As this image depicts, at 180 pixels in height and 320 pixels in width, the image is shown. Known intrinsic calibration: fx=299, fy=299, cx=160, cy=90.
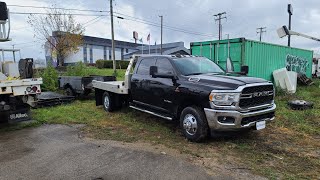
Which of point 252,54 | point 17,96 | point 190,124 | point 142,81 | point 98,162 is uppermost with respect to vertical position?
point 252,54

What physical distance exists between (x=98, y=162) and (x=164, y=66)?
10.3ft

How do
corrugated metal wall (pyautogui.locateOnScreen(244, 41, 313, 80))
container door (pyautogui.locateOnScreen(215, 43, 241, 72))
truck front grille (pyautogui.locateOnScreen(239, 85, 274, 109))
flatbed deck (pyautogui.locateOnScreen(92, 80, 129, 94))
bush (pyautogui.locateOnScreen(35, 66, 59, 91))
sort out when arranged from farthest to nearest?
bush (pyautogui.locateOnScreen(35, 66, 59, 91))
corrugated metal wall (pyautogui.locateOnScreen(244, 41, 313, 80))
container door (pyautogui.locateOnScreen(215, 43, 241, 72))
flatbed deck (pyautogui.locateOnScreen(92, 80, 129, 94))
truck front grille (pyautogui.locateOnScreen(239, 85, 274, 109))

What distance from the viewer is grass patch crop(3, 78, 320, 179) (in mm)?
5129

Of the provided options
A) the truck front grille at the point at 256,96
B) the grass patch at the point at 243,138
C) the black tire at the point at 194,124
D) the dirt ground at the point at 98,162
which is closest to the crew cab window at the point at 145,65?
the grass patch at the point at 243,138

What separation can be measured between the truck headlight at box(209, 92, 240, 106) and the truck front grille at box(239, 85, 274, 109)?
144mm

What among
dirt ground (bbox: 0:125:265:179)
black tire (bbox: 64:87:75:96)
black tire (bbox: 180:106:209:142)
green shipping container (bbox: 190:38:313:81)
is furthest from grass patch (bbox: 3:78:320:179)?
green shipping container (bbox: 190:38:313:81)

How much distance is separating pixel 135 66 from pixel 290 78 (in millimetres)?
9128

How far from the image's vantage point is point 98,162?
5.26 metres

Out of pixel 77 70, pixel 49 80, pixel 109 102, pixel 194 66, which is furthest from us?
pixel 77 70

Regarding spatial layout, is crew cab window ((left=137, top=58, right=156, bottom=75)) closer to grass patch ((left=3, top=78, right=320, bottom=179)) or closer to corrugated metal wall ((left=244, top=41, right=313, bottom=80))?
grass patch ((left=3, top=78, right=320, bottom=179))

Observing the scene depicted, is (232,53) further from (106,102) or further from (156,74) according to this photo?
(156,74)

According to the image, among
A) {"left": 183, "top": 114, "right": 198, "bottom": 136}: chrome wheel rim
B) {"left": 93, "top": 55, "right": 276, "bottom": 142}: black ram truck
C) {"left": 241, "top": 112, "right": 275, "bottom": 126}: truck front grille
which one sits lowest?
{"left": 183, "top": 114, "right": 198, "bottom": 136}: chrome wheel rim

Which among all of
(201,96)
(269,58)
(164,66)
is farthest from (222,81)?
(269,58)

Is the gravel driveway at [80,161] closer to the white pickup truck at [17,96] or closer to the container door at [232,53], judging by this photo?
the white pickup truck at [17,96]
